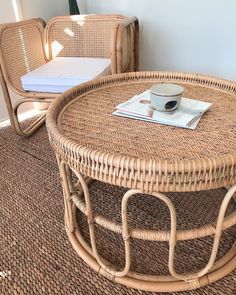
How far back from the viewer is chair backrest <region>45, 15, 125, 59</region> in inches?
62.7

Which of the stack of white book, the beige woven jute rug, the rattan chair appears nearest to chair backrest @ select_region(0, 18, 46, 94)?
the rattan chair

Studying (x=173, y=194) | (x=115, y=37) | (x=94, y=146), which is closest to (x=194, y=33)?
(x=115, y=37)

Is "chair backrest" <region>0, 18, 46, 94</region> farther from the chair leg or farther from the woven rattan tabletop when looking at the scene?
the woven rattan tabletop

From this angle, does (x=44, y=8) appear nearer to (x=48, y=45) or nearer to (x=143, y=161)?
(x=48, y=45)

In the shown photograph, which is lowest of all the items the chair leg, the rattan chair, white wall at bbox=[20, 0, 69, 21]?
the chair leg

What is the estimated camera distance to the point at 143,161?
0.63 meters

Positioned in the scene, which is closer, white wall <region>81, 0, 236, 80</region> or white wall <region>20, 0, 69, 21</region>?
white wall <region>81, 0, 236, 80</region>

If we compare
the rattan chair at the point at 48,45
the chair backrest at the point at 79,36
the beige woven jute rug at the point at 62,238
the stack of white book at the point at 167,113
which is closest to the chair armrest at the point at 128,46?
the rattan chair at the point at 48,45

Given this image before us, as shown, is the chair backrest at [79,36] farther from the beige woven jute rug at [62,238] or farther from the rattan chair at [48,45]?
the beige woven jute rug at [62,238]

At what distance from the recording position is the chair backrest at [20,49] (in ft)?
4.58

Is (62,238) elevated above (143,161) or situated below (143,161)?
below

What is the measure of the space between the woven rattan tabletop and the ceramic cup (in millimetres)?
59

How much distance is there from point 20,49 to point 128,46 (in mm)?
552

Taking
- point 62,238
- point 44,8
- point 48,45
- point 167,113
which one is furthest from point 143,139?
point 44,8
